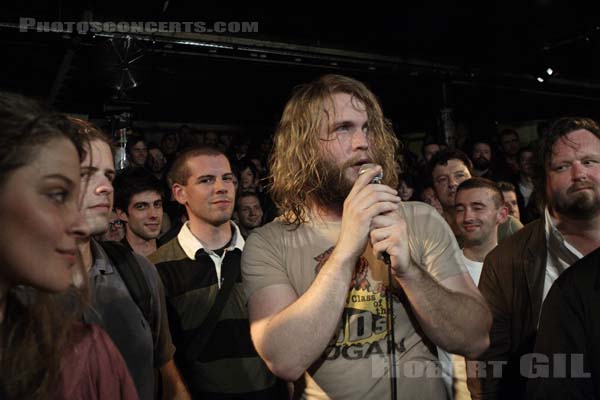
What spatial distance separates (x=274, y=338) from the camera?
1.46 m

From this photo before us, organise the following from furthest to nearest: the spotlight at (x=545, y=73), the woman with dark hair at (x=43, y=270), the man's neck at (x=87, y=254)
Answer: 1. the spotlight at (x=545, y=73)
2. the man's neck at (x=87, y=254)
3. the woman with dark hair at (x=43, y=270)

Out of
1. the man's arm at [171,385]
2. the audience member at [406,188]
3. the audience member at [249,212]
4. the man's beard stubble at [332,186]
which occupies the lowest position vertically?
the man's arm at [171,385]

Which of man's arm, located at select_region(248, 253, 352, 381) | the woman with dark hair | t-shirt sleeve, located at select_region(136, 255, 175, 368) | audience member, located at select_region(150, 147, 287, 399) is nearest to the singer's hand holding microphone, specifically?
man's arm, located at select_region(248, 253, 352, 381)

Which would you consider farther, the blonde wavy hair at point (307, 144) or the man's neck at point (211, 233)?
the man's neck at point (211, 233)

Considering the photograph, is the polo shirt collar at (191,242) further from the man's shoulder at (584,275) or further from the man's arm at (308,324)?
the man's shoulder at (584,275)

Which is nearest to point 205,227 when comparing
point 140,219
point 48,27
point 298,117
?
point 140,219

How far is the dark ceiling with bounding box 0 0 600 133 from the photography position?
671cm

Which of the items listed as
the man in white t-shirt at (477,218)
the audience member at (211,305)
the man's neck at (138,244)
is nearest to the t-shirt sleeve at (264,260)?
the audience member at (211,305)

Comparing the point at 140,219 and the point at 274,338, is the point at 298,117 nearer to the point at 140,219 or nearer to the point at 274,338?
the point at 274,338

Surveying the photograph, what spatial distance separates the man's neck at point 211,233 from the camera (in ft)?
9.96

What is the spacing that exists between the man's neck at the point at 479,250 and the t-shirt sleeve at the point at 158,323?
6.87ft

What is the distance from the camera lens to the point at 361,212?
1.42 meters

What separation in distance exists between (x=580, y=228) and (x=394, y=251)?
1393 millimetres

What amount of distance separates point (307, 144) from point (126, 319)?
0.90m
